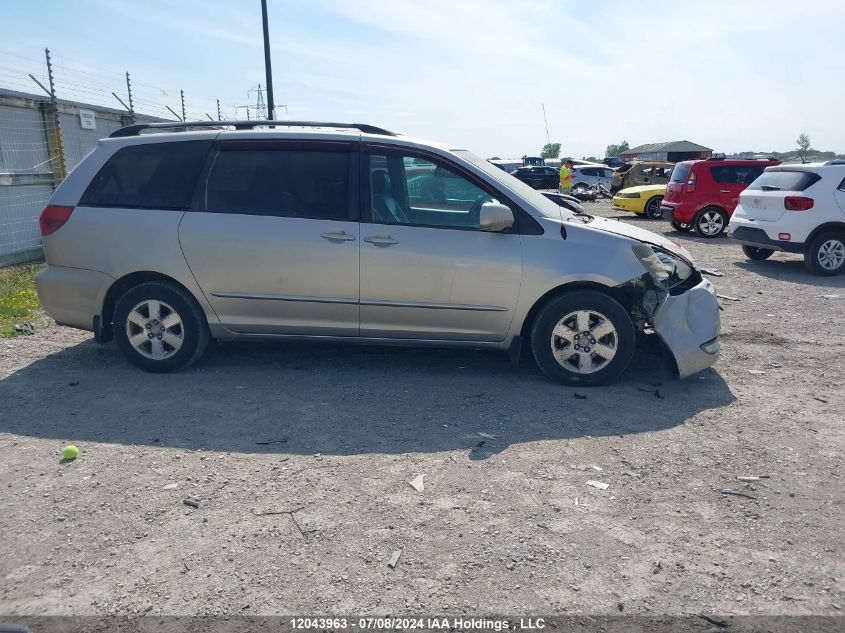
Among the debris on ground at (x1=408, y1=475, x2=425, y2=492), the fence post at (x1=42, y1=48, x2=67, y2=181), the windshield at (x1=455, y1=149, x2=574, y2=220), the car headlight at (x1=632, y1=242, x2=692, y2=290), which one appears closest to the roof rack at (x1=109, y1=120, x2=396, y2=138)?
the windshield at (x1=455, y1=149, x2=574, y2=220)

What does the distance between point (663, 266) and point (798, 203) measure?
639cm

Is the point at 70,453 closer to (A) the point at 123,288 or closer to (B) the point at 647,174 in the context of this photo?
(A) the point at 123,288

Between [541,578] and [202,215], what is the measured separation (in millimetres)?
3837

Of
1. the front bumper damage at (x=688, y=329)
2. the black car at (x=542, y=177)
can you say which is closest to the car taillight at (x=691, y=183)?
the front bumper damage at (x=688, y=329)

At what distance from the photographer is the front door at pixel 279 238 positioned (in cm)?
522

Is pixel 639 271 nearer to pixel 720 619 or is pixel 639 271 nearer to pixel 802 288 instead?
pixel 720 619

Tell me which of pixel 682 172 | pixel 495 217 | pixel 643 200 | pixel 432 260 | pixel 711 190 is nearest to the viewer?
pixel 495 217

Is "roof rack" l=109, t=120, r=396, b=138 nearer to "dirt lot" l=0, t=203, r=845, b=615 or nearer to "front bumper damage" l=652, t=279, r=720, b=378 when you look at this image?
"dirt lot" l=0, t=203, r=845, b=615

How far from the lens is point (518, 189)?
216 inches

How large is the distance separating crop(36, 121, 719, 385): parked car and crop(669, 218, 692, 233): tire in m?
11.2

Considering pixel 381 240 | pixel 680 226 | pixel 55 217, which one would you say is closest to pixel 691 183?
pixel 680 226

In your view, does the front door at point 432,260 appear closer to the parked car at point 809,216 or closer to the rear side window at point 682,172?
the parked car at point 809,216

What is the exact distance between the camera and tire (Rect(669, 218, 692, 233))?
16.0 metres

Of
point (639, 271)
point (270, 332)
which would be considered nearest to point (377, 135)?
point (270, 332)
